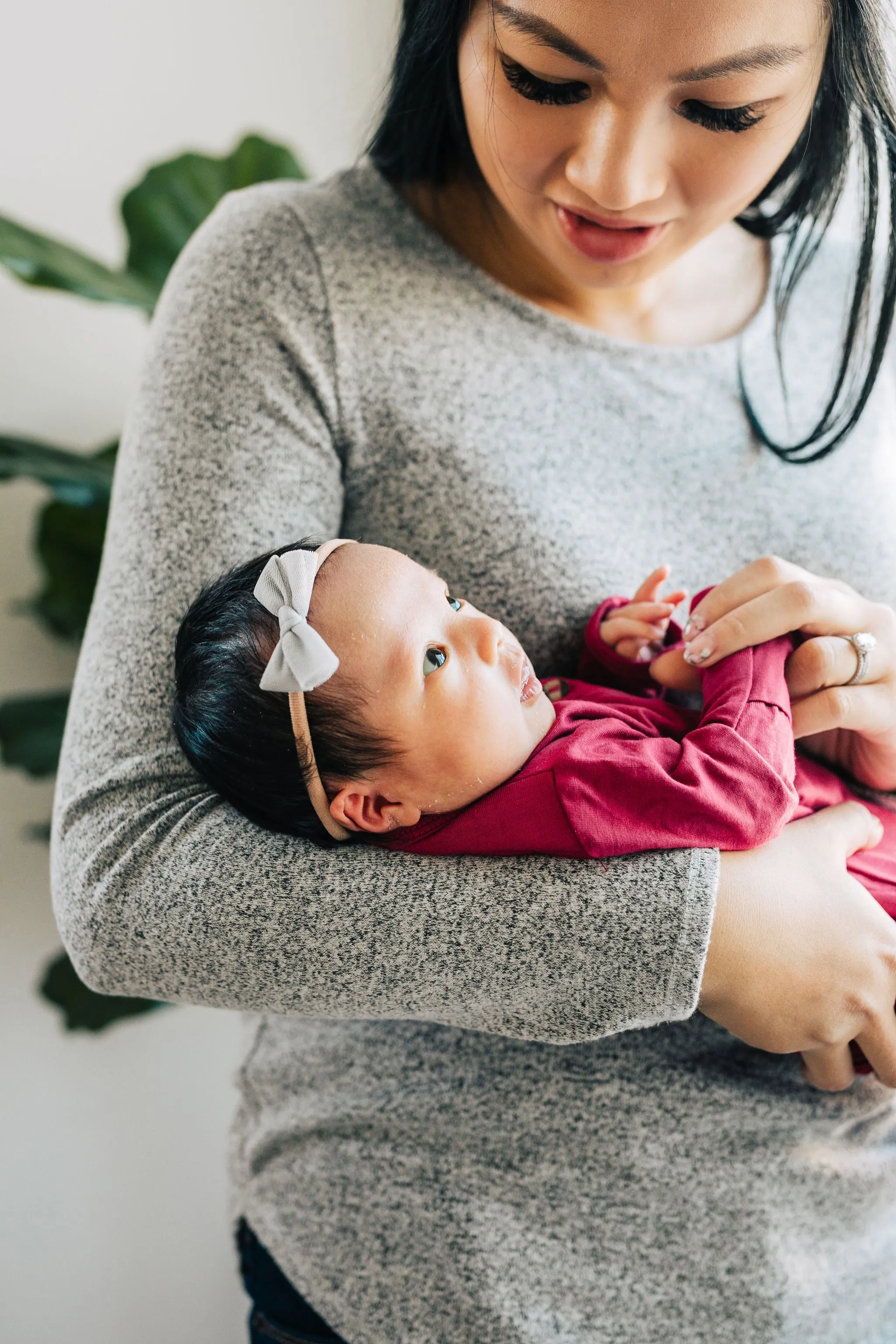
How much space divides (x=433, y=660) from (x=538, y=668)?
20 centimetres

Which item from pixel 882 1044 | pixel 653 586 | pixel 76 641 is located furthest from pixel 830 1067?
pixel 76 641

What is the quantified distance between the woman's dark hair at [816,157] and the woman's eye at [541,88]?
10 centimetres

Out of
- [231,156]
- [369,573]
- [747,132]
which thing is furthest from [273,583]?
[231,156]

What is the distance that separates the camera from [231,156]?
142 cm

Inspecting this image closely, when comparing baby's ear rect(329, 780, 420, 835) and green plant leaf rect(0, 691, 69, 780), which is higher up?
baby's ear rect(329, 780, 420, 835)

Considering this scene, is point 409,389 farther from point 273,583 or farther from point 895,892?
point 895,892

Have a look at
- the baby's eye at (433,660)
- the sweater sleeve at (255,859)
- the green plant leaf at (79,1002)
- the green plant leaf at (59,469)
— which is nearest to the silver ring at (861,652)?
the sweater sleeve at (255,859)

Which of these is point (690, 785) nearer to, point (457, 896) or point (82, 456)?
point (457, 896)

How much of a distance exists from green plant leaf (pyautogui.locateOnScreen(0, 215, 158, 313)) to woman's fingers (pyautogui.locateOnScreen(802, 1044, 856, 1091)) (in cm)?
116

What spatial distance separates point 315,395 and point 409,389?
10 cm

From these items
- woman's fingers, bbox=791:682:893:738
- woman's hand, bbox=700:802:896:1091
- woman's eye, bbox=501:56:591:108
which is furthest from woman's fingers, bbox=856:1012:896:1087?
woman's eye, bbox=501:56:591:108

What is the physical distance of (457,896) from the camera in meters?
0.81

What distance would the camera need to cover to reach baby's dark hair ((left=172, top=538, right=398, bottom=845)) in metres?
0.85

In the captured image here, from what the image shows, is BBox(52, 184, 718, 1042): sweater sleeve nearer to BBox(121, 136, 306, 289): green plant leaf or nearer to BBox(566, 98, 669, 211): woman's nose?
BBox(566, 98, 669, 211): woman's nose
